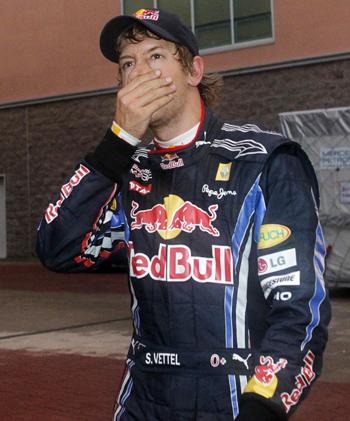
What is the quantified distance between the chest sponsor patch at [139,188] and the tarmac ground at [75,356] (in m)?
4.36

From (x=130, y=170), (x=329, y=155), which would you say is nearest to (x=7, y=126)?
(x=329, y=155)

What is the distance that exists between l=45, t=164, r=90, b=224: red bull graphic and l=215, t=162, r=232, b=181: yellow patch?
1.23 ft

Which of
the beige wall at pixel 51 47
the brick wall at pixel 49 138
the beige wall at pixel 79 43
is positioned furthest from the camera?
the beige wall at pixel 51 47

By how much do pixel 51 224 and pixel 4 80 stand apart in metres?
25.9

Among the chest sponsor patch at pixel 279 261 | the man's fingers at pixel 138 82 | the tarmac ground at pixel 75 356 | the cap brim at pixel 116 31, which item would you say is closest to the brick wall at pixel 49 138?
the tarmac ground at pixel 75 356

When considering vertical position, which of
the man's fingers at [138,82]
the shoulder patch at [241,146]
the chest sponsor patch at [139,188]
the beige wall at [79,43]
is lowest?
the chest sponsor patch at [139,188]

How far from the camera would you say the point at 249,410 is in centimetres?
227

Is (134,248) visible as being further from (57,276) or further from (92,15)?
(92,15)

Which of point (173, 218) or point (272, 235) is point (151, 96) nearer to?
point (173, 218)

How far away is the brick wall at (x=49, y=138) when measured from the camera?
21578mm

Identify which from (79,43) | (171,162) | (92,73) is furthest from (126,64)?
(79,43)

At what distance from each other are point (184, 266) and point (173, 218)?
0.15m

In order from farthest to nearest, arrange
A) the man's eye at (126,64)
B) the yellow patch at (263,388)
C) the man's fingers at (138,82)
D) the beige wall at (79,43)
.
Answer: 1. the beige wall at (79,43)
2. the man's eye at (126,64)
3. the man's fingers at (138,82)
4. the yellow patch at (263,388)

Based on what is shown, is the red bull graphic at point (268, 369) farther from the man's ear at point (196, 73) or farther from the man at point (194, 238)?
the man's ear at point (196, 73)
